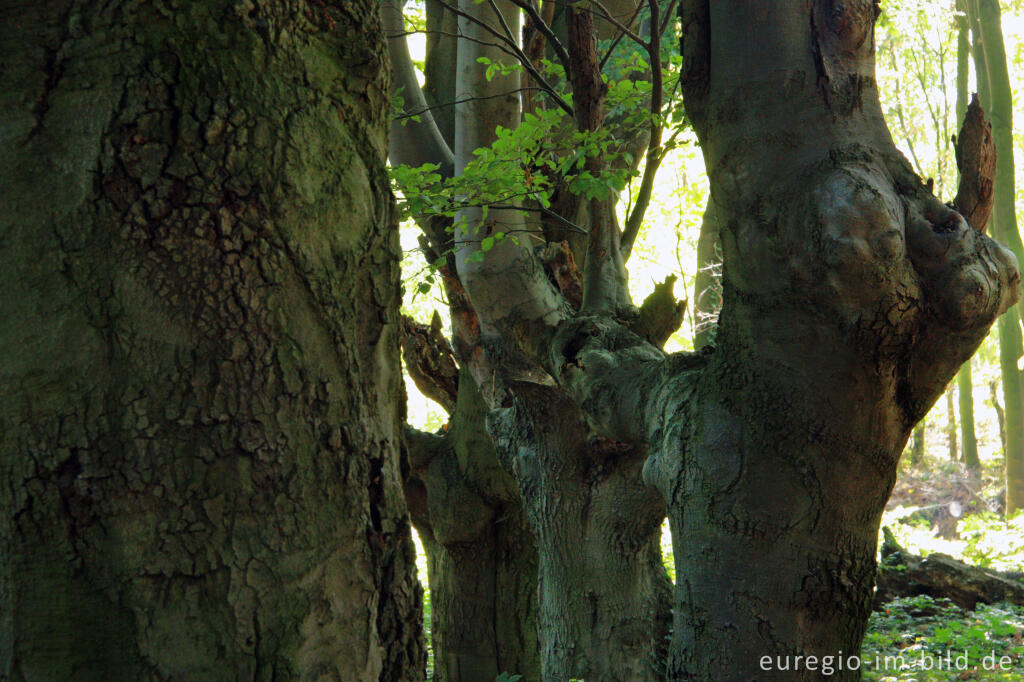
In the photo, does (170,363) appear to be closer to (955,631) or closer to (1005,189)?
(955,631)

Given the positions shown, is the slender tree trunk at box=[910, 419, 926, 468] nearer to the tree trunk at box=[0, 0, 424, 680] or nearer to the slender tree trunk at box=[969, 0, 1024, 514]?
the slender tree trunk at box=[969, 0, 1024, 514]

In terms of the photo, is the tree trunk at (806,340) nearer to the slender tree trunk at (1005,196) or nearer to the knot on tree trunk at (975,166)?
the knot on tree trunk at (975,166)

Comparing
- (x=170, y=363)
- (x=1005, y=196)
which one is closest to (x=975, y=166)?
(x=170, y=363)

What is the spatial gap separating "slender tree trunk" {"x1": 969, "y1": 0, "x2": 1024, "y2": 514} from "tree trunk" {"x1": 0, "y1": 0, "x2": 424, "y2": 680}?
1296cm

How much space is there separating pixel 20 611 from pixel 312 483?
477 millimetres

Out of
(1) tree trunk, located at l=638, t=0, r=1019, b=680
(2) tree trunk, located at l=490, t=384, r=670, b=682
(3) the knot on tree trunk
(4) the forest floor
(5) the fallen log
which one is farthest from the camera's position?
(5) the fallen log

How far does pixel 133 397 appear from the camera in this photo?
129cm

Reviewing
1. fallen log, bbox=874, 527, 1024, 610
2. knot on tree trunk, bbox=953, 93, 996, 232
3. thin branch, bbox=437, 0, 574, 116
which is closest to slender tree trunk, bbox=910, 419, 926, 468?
fallen log, bbox=874, 527, 1024, 610

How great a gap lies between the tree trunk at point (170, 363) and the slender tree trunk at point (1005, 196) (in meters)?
13.0

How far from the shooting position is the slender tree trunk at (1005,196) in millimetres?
12039

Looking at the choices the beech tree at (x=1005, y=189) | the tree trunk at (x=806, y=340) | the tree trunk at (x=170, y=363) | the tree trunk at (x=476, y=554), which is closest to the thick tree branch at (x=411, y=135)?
the tree trunk at (x=476, y=554)

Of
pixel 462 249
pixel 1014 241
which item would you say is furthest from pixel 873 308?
pixel 1014 241

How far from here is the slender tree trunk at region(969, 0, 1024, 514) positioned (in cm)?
1204

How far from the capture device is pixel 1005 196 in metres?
12.1
